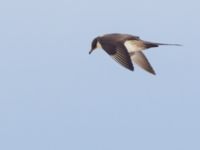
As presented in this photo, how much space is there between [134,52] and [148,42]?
25.7 inches

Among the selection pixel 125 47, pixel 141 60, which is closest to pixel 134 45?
pixel 141 60

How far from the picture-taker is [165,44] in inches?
454

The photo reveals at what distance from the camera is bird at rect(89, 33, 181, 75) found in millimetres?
10906

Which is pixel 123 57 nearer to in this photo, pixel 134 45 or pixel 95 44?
pixel 134 45

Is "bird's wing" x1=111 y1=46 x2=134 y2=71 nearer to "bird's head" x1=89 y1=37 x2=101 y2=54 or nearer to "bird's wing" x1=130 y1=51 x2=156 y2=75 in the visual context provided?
"bird's head" x1=89 y1=37 x2=101 y2=54

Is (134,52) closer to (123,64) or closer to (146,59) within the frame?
(146,59)

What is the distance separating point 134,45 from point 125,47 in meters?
0.85

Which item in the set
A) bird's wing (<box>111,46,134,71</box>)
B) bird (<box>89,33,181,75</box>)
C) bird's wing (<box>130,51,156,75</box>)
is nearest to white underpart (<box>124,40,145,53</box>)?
bird (<box>89,33,181,75</box>)

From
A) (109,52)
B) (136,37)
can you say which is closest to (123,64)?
(109,52)

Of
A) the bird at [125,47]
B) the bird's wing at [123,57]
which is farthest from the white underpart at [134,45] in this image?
the bird's wing at [123,57]

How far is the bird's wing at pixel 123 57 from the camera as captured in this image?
10.7 m

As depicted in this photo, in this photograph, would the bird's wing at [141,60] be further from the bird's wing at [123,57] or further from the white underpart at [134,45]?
Answer: the bird's wing at [123,57]

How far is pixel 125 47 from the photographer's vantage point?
1127 cm

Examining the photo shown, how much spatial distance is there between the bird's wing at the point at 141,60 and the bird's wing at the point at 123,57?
1.54 meters
